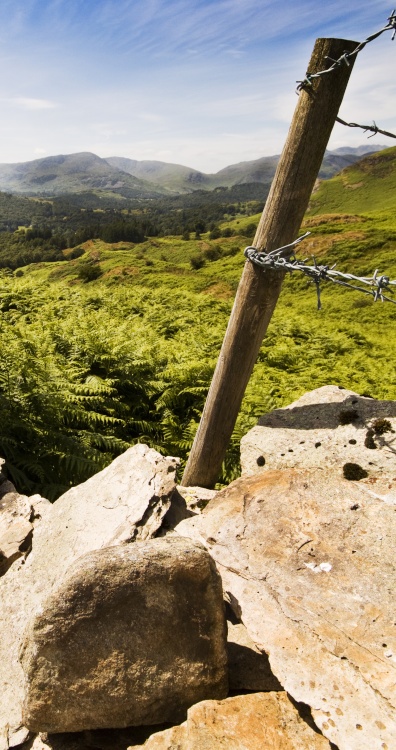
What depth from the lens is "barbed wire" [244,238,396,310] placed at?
10.4 ft

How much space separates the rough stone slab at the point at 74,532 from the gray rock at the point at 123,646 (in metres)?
0.47

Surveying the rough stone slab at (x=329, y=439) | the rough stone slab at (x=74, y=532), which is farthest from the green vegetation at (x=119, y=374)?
the rough stone slab at (x=74, y=532)

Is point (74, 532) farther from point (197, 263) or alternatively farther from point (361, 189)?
point (361, 189)

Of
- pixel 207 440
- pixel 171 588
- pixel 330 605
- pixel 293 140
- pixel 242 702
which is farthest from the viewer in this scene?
pixel 207 440

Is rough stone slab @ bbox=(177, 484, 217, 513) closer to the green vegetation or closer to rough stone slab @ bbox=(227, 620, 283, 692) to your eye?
the green vegetation

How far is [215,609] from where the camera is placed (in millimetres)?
2816

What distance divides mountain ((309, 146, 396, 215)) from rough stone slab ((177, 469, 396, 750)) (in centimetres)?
11559

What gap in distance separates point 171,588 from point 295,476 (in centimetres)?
164

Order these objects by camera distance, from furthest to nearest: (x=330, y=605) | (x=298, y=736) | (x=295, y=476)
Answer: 1. (x=295, y=476)
2. (x=330, y=605)
3. (x=298, y=736)

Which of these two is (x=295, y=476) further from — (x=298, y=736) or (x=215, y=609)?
(x=298, y=736)

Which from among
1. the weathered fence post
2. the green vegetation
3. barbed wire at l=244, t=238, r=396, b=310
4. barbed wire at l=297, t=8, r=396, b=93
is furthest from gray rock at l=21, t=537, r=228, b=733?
barbed wire at l=297, t=8, r=396, b=93

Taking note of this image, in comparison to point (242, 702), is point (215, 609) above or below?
above

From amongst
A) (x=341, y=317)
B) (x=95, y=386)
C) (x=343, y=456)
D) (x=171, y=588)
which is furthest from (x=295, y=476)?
(x=341, y=317)

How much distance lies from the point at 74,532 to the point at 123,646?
4.95ft
